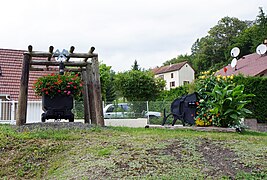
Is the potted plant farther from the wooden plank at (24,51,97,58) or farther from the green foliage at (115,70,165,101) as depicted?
the green foliage at (115,70,165,101)

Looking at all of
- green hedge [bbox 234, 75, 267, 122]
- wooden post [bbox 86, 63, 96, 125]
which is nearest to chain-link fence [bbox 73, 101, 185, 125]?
green hedge [bbox 234, 75, 267, 122]

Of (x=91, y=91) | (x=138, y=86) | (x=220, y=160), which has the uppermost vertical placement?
(x=138, y=86)

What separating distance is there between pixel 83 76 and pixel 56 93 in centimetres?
159

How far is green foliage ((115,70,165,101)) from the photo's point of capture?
2145cm

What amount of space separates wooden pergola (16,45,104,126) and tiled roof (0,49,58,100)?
5477mm

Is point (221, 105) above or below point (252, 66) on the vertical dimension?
below

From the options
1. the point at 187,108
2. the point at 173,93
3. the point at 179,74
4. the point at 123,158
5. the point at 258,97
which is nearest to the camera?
the point at 123,158

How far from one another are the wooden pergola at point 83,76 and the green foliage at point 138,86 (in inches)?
473

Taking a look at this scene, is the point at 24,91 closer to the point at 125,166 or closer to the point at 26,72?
the point at 26,72

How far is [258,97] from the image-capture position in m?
14.1

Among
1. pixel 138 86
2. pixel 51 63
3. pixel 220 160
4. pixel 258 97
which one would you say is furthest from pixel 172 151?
pixel 138 86

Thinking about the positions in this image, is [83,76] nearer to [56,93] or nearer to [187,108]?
[56,93]

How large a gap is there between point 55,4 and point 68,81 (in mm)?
3806

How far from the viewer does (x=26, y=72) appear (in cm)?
789
